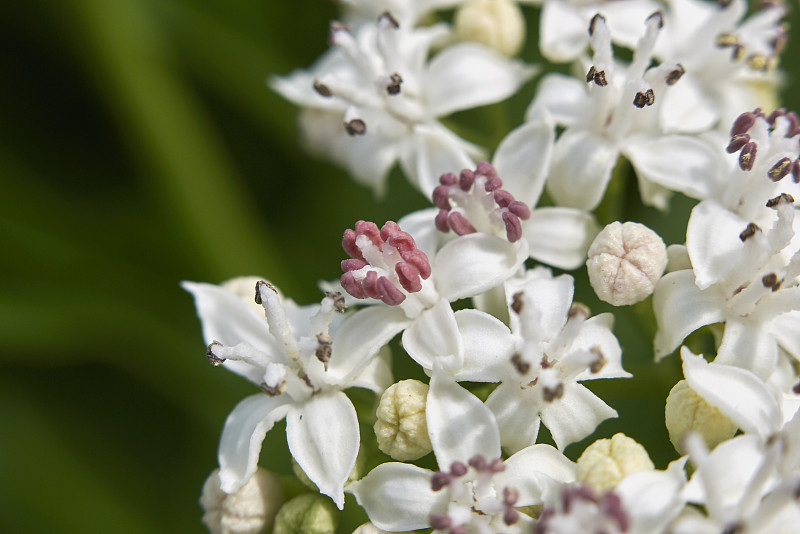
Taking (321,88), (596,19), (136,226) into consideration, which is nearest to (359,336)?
(321,88)

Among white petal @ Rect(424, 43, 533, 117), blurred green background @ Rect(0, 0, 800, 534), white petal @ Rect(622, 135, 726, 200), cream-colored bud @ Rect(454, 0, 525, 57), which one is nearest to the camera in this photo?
white petal @ Rect(622, 135, 726, 200)

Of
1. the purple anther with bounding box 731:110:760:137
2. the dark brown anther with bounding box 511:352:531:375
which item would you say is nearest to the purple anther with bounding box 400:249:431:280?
the dark brown anther with bounding box 511:352:531:375

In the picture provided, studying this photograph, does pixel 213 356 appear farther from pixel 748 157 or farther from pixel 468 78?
pixel 748 157

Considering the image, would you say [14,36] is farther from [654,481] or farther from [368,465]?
[654,481]

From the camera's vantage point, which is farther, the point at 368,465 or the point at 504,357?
the point at 368,465

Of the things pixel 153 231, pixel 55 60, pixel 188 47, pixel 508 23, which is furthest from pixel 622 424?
pixel 55 60

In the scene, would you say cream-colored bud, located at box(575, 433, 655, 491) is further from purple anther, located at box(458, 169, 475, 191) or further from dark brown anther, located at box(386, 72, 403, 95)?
dark brown anther, located at box(386, 72, 403, 95)

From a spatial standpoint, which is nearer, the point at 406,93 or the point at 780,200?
the point at 780,200
